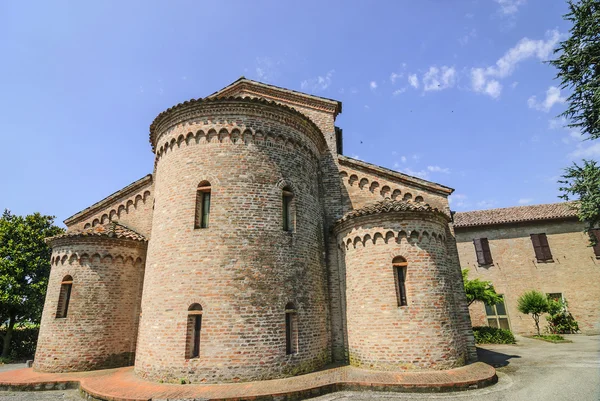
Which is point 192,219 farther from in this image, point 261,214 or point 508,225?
point 508,225

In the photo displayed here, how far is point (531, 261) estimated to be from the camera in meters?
22.2

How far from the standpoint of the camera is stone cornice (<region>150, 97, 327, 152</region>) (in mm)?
10352

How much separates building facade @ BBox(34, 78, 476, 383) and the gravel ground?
1492 mm

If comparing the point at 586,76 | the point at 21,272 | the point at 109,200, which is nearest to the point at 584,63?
the point at 586,76

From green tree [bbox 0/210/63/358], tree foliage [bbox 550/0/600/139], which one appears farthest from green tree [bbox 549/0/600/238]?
green tree [bbox 0/210/63/358]

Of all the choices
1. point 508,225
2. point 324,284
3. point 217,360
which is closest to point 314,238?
point 324,284

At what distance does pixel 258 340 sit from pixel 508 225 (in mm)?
22048

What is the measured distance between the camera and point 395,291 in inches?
392

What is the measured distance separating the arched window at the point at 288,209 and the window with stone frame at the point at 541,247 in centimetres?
2071

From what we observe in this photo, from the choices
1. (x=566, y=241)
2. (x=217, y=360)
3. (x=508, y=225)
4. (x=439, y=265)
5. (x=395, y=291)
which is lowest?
(x=217, y=360)

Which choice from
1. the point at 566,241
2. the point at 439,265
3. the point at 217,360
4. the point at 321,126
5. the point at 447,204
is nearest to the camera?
the point at 217,360

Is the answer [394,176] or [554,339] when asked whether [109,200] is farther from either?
[554,339]

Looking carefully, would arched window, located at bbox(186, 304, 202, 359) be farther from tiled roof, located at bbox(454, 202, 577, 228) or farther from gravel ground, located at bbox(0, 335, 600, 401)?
tiled roof, located at bbox(454, 202, 577, 228)

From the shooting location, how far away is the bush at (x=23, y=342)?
18141 millimetres
